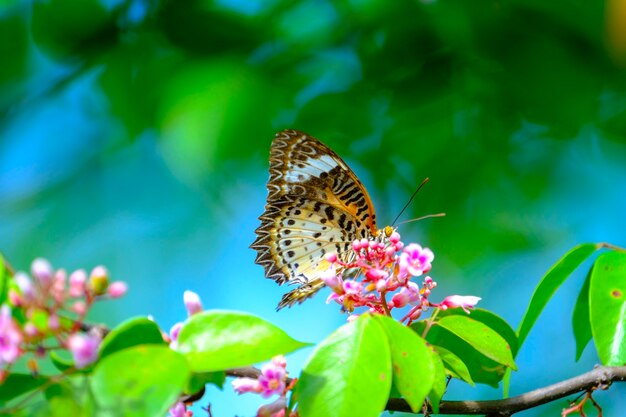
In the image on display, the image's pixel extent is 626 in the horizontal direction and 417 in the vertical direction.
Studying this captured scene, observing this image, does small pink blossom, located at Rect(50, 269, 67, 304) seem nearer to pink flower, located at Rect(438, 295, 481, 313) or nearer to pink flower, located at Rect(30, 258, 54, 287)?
pink flower, located at Rect(30, 258, 54, 287)

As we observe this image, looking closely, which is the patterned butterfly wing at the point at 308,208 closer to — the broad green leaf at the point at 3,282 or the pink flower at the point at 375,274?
the pink flower at the point at 375,274

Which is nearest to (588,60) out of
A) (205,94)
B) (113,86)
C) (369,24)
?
(369,24)

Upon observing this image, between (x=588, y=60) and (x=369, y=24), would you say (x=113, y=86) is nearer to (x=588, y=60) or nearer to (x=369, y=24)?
(x=369, y=24)

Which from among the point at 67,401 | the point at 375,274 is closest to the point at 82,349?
the point at 67,401

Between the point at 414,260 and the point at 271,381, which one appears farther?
the point at 414,260

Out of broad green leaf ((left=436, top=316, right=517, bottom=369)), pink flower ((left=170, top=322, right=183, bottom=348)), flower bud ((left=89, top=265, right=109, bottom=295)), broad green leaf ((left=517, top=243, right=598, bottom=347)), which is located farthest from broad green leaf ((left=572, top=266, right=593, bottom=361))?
flower bud ((left=89, top=265, right=109, bottom=295))

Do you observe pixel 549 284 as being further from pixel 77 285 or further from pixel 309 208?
pixel 77 285
